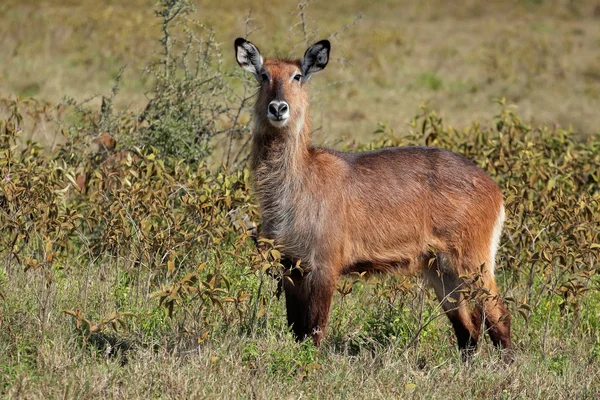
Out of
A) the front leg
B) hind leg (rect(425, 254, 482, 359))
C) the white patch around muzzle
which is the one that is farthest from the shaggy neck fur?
hind leg (rect(425, 254, 482, 359))

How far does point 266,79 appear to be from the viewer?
5.05 m

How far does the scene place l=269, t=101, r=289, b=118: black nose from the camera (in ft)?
15.5

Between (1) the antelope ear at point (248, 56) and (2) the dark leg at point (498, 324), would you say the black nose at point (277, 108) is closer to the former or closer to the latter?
(1) the antelope ear at point (248, 56)

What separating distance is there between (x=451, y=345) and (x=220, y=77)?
2.97m

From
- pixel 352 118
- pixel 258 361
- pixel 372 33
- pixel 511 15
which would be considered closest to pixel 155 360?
pixel 258 361

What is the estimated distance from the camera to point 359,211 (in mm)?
4938

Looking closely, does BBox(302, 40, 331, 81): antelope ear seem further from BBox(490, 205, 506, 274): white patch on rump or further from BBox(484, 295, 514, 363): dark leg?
BBox(484, 295, 514, 363): dark leg

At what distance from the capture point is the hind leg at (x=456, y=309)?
5047 mm

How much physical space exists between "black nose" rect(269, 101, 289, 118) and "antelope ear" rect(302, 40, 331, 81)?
0.50 metres

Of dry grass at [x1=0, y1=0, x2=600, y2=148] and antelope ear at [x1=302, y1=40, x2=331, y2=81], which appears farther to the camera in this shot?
dry grass at [x1=0, y1=0, x2=600, y2=148]

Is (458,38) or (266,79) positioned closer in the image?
(266,79)

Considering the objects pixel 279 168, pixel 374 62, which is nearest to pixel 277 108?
pixel 279 168

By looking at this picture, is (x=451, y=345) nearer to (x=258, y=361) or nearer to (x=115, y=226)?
(x=258, y=361)

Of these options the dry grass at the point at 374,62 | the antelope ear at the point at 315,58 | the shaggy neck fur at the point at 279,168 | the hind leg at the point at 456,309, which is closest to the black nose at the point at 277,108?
the shaggy neck fur at the point at 279,168
